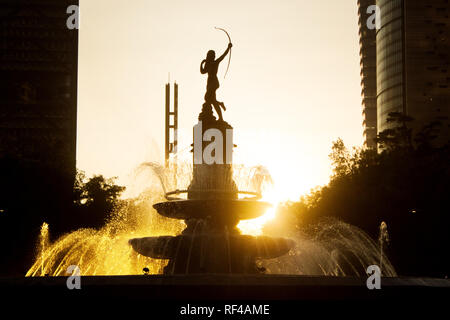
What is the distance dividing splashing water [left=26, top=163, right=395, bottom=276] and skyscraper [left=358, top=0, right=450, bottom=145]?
85687 millimetres

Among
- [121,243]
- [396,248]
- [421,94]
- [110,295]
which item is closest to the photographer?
[110,295]

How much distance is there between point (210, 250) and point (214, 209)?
3.89 feet

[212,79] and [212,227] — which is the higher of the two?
[212,79]

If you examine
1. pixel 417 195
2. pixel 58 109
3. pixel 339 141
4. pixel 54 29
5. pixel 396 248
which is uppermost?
pixel 54 29

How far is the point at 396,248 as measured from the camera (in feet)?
143

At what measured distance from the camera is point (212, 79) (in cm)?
2052

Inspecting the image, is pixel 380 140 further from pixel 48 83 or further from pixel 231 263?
pixel 48 83

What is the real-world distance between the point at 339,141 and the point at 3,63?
220 feet

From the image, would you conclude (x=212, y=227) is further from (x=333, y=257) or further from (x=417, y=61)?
(x=417, y=61)

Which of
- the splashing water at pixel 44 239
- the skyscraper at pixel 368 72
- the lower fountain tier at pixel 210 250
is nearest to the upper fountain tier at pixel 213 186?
the lower fountain tier at pixel 210 250

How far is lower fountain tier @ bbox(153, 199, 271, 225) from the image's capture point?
725 inches

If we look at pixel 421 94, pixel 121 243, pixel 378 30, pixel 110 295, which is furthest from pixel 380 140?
pixel 378 30

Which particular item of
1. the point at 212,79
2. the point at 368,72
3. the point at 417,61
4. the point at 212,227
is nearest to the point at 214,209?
the point at 212,227

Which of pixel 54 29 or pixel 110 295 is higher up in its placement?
pixel 54 29
